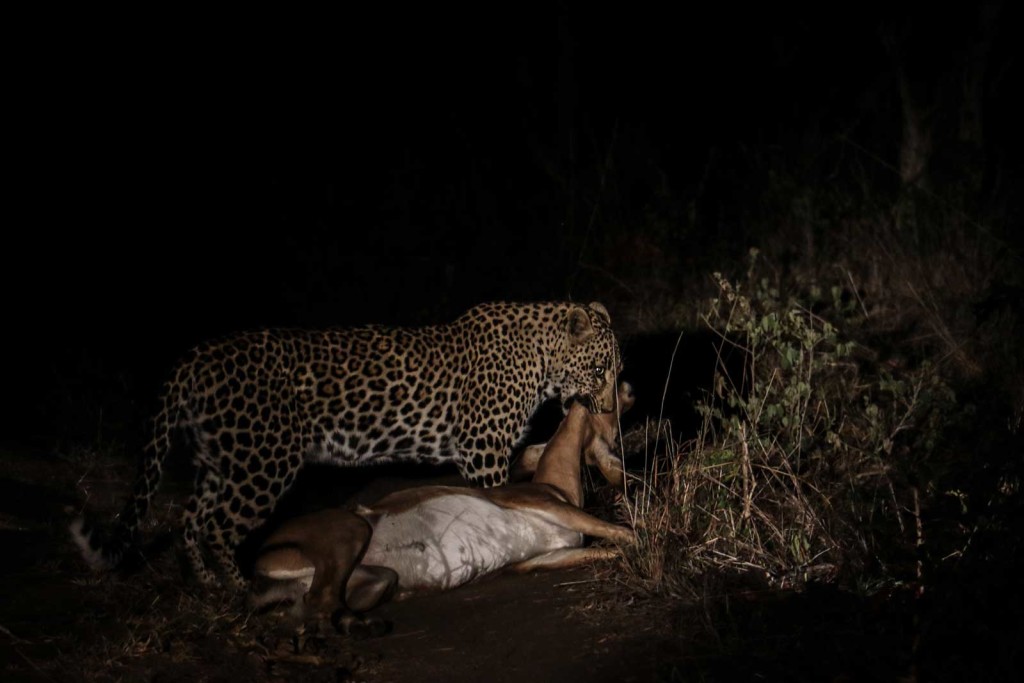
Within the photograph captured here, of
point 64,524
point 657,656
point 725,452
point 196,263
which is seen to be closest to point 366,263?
point 196,263

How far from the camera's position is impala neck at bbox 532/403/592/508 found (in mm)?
7438

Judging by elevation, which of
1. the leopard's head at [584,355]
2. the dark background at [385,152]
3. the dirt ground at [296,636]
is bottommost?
the dirt ground at [296,636]

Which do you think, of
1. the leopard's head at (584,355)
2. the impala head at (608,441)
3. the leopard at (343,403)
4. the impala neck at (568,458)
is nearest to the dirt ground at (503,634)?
the leopard at (343,403)

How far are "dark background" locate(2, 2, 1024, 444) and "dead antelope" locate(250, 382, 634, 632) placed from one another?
3.52m

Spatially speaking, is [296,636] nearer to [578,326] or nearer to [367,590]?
[367,590]

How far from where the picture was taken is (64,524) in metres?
7.50

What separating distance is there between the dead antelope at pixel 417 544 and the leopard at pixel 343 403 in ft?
2.17

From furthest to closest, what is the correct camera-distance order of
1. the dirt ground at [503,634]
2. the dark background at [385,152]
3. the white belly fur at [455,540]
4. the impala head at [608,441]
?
the dark background at [385,152] → the impala head at [608,441] → the white belly fur at [455,540] → the dirt ground at [503,634]

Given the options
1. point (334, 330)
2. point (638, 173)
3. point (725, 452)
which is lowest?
point (725, 452)

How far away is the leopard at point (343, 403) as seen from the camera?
683 cm

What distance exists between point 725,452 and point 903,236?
16.0 feet

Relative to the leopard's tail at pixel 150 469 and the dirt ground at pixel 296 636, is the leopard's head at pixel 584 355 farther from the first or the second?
the leopard's tail at pixel 150 469

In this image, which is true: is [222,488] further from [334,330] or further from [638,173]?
[638,173]

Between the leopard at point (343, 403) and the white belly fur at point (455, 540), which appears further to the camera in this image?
the leopard at point (343, 403)
